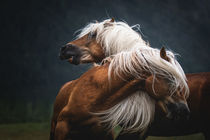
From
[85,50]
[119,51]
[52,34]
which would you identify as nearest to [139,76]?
[119,51]

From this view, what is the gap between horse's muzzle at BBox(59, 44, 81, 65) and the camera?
105cm

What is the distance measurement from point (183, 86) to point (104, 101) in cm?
27

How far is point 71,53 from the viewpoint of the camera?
1.05 meters

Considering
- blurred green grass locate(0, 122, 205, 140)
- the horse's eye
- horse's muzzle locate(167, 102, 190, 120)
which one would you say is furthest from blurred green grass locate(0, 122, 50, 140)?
horse's muzzle locate(167, 102, 190, 120)

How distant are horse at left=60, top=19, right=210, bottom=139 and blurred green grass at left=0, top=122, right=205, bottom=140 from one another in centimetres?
41

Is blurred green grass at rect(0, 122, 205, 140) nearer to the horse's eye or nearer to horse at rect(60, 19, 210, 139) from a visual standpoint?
horse at rect(60, 19, 210, 139)

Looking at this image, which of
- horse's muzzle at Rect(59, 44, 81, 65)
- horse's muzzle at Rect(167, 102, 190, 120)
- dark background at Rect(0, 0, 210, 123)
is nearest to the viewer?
horse's muzzle at Rect(167, 102, 190, 120)

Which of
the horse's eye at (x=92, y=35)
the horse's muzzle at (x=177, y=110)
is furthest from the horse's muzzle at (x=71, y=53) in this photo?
the horse's muzzle at (x=177, y=110)

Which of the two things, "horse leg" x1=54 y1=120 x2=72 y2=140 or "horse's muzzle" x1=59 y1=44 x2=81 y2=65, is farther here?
"horse's muzzle" x1=59 y1=44 x2=81 y2=65

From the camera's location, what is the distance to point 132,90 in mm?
741

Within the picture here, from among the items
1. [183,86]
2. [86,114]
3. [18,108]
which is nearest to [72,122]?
[86,114]

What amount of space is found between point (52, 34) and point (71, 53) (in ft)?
2.84

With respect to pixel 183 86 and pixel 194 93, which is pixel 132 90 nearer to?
pixel 183 86

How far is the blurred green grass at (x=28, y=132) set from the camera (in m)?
1.35
